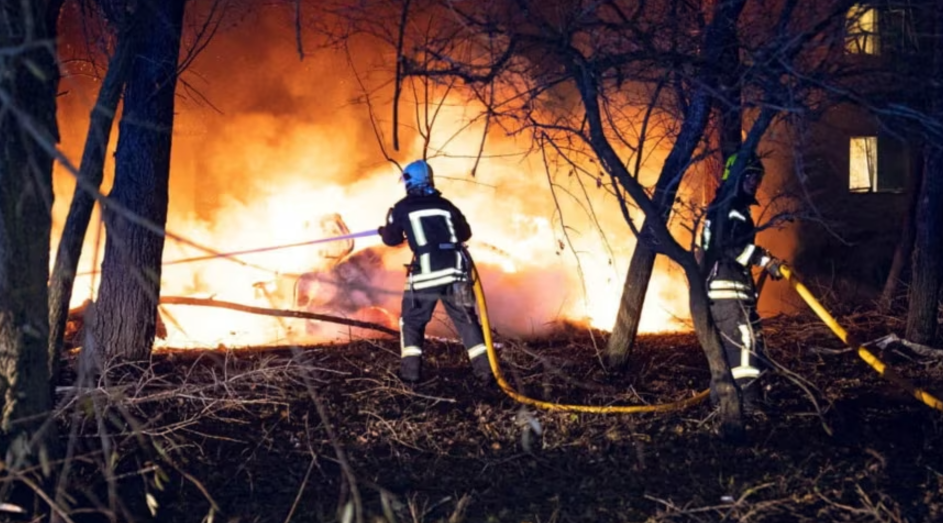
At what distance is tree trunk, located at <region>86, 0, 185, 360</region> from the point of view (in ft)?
23.8

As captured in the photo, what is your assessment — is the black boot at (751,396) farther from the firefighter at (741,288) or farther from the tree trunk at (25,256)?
the tree trunk at (25,256)

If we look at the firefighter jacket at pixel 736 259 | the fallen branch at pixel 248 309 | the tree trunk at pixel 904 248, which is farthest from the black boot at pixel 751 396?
the tree trunk at pixel 904 248

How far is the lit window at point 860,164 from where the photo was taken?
12.6 meters

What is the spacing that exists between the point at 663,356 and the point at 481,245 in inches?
124

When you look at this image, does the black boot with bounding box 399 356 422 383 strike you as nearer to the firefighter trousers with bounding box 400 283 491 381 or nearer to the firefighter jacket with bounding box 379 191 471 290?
the firefighter trousers with bounding box 400 283 491 381

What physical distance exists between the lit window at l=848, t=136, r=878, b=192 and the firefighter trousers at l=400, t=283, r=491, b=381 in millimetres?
7178

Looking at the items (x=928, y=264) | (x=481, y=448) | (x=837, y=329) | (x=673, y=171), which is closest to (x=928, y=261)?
(x=928, y=264)

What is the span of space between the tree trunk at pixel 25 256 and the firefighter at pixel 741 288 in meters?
3.99

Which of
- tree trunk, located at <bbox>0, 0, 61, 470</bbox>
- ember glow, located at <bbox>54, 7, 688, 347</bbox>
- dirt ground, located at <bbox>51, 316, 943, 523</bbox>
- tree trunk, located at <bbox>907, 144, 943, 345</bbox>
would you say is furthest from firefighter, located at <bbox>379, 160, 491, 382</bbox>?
tree trunk, located at <bbox>907, 144, 943, 345</bbox>

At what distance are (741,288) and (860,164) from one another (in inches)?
294

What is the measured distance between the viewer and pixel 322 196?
11.5m

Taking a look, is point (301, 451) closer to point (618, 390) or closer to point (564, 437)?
point (564, 437)

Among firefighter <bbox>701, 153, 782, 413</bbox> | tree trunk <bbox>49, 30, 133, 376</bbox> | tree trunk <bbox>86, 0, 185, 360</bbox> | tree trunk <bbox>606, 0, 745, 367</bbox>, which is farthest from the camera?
tree trunk <bbox>86, 0, 185, 360</bbox>

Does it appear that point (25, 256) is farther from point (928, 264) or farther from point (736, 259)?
point (928, 264)
